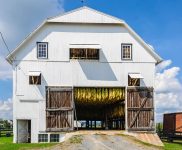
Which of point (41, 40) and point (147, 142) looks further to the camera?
point (41, 40)

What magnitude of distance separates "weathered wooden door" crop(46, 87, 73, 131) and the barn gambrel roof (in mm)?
4517

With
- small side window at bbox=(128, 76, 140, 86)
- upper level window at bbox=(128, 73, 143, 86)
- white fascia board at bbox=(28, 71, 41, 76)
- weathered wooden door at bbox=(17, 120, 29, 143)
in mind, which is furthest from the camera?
small side window at bbox=(128, 76, 140, 86)

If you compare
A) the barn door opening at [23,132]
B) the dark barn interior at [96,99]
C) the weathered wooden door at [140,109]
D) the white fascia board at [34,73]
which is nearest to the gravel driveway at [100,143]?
the dark barn interior at [96,99]

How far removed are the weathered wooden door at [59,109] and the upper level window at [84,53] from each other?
2909 mm

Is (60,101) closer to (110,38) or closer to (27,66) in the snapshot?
(27,66)

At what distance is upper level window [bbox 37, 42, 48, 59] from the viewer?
34.6 meters

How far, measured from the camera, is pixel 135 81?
34750 millimetres

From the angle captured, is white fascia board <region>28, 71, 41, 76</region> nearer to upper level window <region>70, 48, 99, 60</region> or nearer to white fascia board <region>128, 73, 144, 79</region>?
upper level window <region>70, 48, 99, 60</region>

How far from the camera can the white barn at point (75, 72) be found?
33906 millimetres

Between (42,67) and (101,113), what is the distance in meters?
20.1

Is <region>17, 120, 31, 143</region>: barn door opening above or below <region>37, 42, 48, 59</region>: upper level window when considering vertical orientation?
below

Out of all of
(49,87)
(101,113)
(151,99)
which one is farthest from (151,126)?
(101,113)

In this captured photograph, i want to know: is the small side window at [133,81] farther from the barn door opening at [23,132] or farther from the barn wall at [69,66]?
the barn door opening at [23,132]

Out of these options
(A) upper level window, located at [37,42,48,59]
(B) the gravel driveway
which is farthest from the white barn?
(B) the gravel driveway
